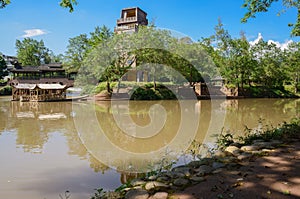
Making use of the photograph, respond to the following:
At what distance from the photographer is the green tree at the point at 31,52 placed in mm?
54094

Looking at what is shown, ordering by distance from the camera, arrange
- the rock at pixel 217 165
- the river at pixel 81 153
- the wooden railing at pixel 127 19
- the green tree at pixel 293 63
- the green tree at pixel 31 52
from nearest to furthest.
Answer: the rock at pixel 217 165, the river at pixel 81 153, the green tree at pixel 293 63, the wooden railing at pixel 127 19, the green tree at pixel 31 52

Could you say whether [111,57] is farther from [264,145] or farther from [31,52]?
[31,52]

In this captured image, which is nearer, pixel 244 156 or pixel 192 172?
pixel 192 172

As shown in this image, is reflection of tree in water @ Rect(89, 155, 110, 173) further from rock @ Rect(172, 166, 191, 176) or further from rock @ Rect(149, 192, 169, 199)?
rock @ Rect(149, 192, 169, 199)

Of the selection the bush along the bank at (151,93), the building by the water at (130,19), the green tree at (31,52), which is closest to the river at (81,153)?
the bush along the bank at (151,93)

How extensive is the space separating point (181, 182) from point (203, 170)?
1.94ft

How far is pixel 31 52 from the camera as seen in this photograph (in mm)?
54844

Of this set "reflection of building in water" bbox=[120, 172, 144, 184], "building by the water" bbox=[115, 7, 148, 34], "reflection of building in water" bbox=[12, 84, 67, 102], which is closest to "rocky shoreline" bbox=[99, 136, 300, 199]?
"reflection of building in water" bbox=[120, 172, 144, 184]

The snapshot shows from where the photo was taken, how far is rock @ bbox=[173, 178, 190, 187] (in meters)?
3.47

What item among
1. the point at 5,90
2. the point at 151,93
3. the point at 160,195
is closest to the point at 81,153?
the point at 160,195

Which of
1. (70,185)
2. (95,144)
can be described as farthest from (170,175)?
(95,144)

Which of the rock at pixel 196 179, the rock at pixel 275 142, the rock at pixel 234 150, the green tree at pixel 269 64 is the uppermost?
the green tree at pixel 269 64

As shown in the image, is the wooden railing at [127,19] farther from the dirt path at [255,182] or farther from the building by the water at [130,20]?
the dirt path at [255,182]

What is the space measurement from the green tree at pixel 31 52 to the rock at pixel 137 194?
189 ft
